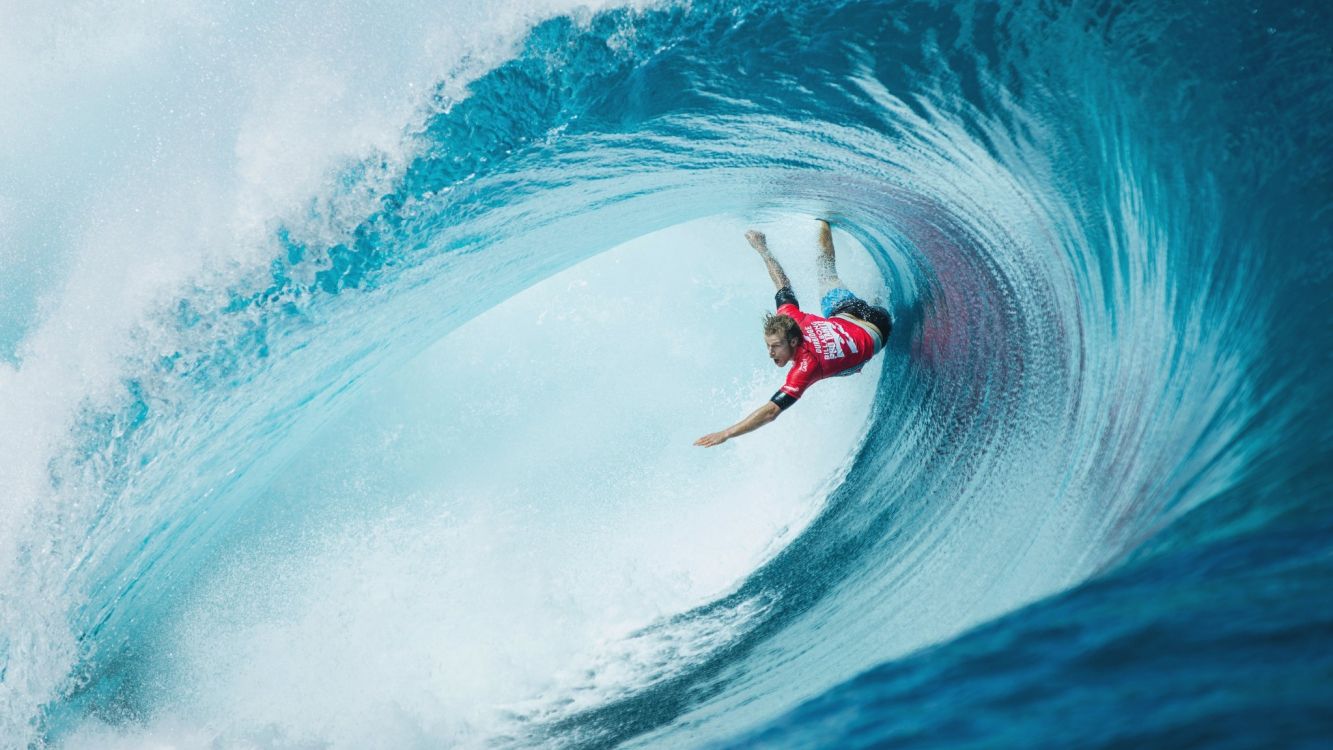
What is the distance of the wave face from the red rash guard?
768 millimetres

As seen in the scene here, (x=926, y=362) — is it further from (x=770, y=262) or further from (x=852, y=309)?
(x=770, y=262)

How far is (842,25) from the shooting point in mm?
3043

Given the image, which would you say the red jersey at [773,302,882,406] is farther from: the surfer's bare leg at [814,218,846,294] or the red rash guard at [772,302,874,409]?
the surfer's bare leg at [814,218,846,294]

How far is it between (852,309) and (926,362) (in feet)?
2.79

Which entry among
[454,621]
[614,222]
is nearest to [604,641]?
[454,621]

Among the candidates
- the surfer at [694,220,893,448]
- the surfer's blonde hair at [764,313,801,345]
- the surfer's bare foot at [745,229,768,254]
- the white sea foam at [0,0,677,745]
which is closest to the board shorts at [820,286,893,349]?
the surfer at [694,220,893,448]

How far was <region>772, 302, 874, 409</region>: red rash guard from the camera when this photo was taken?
393cm

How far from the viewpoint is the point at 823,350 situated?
160 inches

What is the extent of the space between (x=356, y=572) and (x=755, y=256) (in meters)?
3.35

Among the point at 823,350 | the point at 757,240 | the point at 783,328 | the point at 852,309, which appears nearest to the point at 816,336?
the point at 823,350

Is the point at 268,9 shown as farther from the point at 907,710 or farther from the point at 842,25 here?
the point at 907,710

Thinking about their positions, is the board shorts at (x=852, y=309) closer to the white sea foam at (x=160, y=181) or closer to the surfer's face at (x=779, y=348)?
the surfer's face at (x=779, y=348)

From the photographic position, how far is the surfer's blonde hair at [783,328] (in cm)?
384

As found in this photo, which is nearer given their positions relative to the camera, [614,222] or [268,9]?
[268,9]
